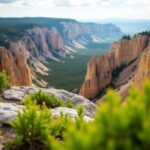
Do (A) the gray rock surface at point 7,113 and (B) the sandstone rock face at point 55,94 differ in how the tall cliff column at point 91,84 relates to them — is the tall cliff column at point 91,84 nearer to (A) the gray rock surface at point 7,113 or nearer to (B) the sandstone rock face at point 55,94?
(B) the sandstone rock face at point 55,94

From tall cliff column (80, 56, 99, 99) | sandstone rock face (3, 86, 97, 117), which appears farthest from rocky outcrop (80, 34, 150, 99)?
sandstone rock face (3, 86, 97, 117)

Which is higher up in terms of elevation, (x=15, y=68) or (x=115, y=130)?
(x=115, y=130)

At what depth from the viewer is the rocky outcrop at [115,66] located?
76.3 meters

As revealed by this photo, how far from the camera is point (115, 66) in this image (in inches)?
3314

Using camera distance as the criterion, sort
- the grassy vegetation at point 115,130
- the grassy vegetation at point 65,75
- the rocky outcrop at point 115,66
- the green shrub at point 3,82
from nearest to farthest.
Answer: the grassy vegetation at point 115,130 < the green shrub at point 3,82 < the rocky outcrop at point 115,66 < the grassy vegetation at point 65,75

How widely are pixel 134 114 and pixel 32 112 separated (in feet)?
13.4

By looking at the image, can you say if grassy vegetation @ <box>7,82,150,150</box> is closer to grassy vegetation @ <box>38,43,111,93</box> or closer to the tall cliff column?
the tall cliff column

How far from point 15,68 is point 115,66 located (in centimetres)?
3019

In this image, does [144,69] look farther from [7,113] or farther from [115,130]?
[115,130]

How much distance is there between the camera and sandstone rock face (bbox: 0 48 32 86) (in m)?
58.0

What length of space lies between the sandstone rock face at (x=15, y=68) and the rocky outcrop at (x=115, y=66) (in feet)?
55.5

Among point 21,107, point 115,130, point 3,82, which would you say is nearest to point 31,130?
point 21,107

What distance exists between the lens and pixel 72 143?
400cm

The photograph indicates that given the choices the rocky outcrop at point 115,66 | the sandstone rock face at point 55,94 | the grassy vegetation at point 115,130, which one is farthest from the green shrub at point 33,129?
the rocky outcrop at point 115,66
